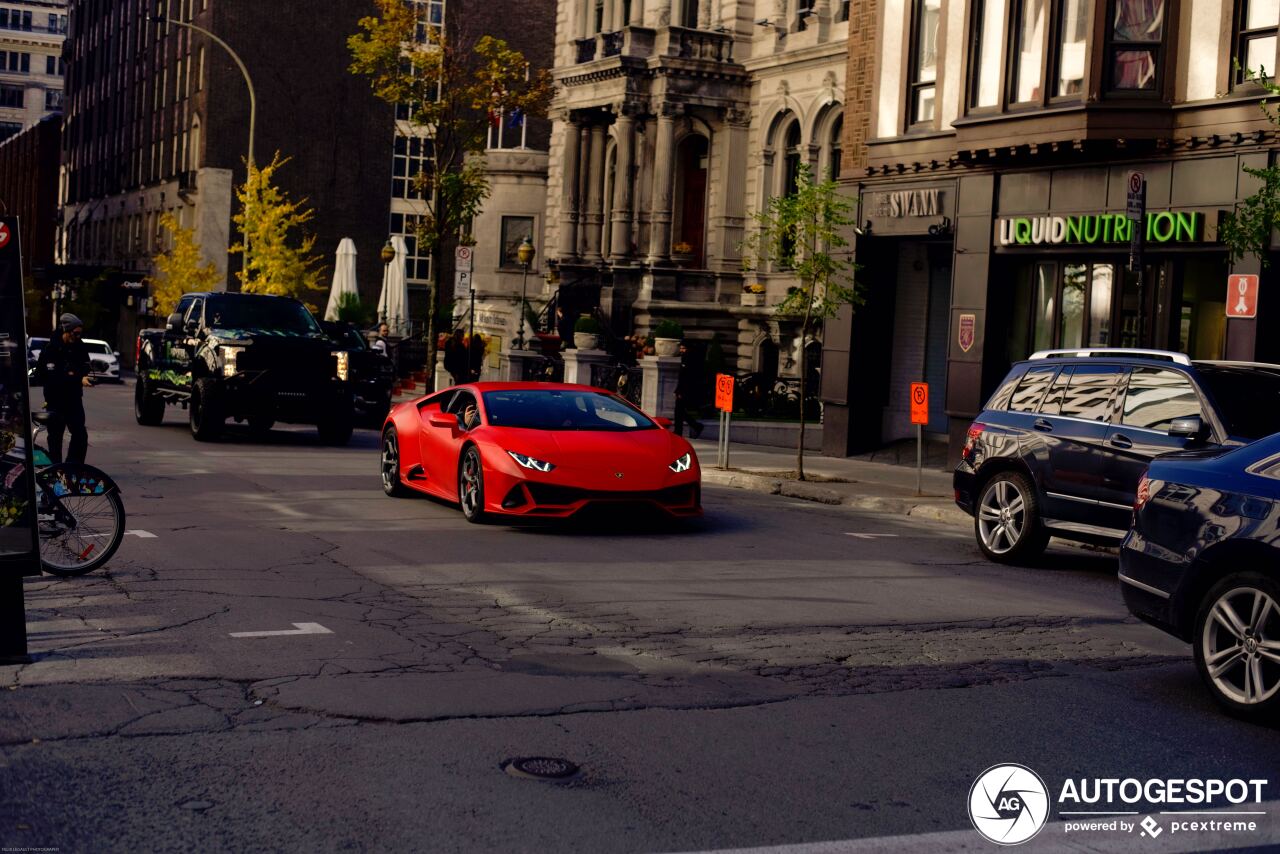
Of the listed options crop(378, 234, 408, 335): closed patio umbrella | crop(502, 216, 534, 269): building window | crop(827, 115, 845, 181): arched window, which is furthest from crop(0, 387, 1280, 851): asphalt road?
crop(502, 216, 534, 269): building window

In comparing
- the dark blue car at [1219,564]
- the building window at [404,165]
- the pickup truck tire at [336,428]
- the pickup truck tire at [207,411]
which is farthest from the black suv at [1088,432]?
the building window at [404,165]

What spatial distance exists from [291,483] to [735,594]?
855 centimetres

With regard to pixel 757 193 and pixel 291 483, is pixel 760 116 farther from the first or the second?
pixel 291 483

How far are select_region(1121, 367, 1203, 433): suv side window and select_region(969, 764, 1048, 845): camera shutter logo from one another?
661cm

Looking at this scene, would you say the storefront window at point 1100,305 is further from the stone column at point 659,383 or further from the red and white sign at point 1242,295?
the stone column at point 659,383

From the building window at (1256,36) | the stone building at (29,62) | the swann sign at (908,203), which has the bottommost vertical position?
the swann sign at (908,203)

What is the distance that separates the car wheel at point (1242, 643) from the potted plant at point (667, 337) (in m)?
24.4

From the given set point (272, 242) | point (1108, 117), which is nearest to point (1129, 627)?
point (1108, 117)

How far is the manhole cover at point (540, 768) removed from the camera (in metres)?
6.23

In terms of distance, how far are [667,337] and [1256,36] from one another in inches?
698

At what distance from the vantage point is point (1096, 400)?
44.1ft

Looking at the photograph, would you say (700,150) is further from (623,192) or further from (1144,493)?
(1144,493)

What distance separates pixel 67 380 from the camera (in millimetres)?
17766

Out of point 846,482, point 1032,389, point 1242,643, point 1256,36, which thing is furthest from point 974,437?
point 1256,36
